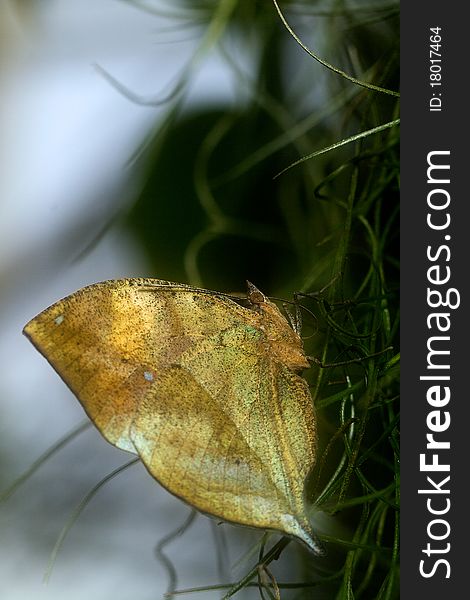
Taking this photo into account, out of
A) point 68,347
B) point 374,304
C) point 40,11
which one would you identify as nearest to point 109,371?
point 68,347

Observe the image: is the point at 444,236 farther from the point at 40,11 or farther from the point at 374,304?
the point at 40,11

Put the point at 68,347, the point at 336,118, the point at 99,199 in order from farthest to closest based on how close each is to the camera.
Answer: the point at 99,199, the point at 336,118, the point at 68,347

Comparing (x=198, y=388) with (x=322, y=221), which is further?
(x=322, y=221)

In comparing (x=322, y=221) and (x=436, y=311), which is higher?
(x=322, y=221)
